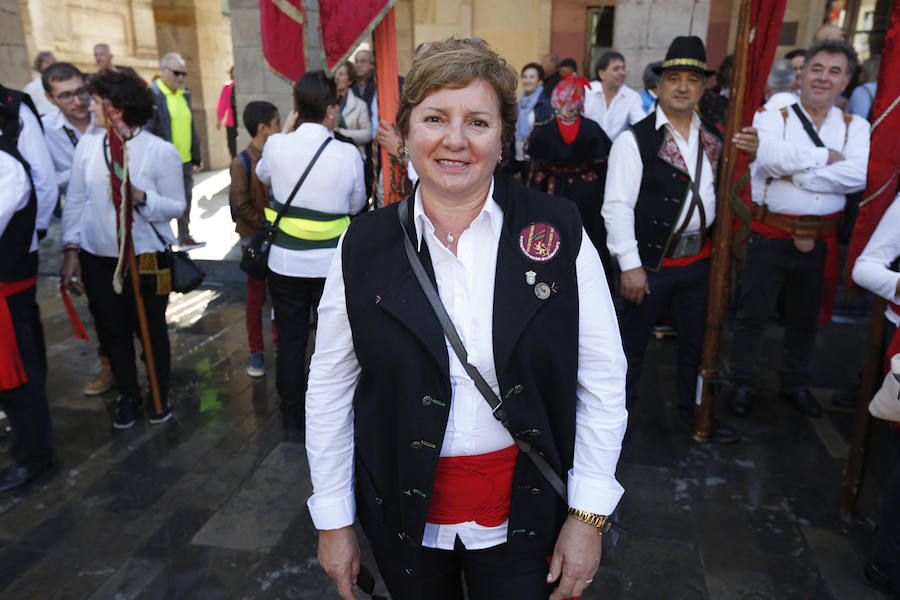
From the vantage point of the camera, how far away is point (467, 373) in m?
1.54

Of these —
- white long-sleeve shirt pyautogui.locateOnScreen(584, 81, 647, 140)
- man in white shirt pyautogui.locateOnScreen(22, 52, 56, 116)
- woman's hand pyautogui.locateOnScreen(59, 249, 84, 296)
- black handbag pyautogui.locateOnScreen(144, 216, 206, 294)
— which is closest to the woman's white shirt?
black handbag pyautogui.locateOnScreen(144, 216, 206, 294)

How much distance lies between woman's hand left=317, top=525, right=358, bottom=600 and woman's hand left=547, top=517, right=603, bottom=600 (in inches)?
19.9

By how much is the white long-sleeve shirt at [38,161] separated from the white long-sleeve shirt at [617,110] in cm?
464

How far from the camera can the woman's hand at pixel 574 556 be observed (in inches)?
63.2

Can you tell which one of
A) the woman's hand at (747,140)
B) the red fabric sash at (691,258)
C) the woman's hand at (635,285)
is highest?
the woman's hand at (747,140)

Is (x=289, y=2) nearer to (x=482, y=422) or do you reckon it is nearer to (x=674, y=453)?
(x=482, y=422)

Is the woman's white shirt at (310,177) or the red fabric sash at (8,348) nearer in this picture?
the red fabric sash at (8,348)

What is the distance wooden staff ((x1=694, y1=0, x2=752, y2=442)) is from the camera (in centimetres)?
337

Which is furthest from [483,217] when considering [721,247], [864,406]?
[864,406]

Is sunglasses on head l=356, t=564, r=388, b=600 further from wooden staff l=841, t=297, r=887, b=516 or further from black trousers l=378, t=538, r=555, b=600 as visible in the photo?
wooden staff l=841, t=297, r=887, b=516

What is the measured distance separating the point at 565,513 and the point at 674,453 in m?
2.43

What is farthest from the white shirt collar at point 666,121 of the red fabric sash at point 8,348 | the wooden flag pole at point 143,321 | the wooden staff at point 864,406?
the red fabric sash at point 8,348

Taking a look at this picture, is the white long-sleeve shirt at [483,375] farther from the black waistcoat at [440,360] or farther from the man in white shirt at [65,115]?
the man in white shirt at [65,115]

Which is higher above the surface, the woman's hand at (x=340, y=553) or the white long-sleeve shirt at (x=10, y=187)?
the white long-sleeve shirt at (x=10, y=187)
